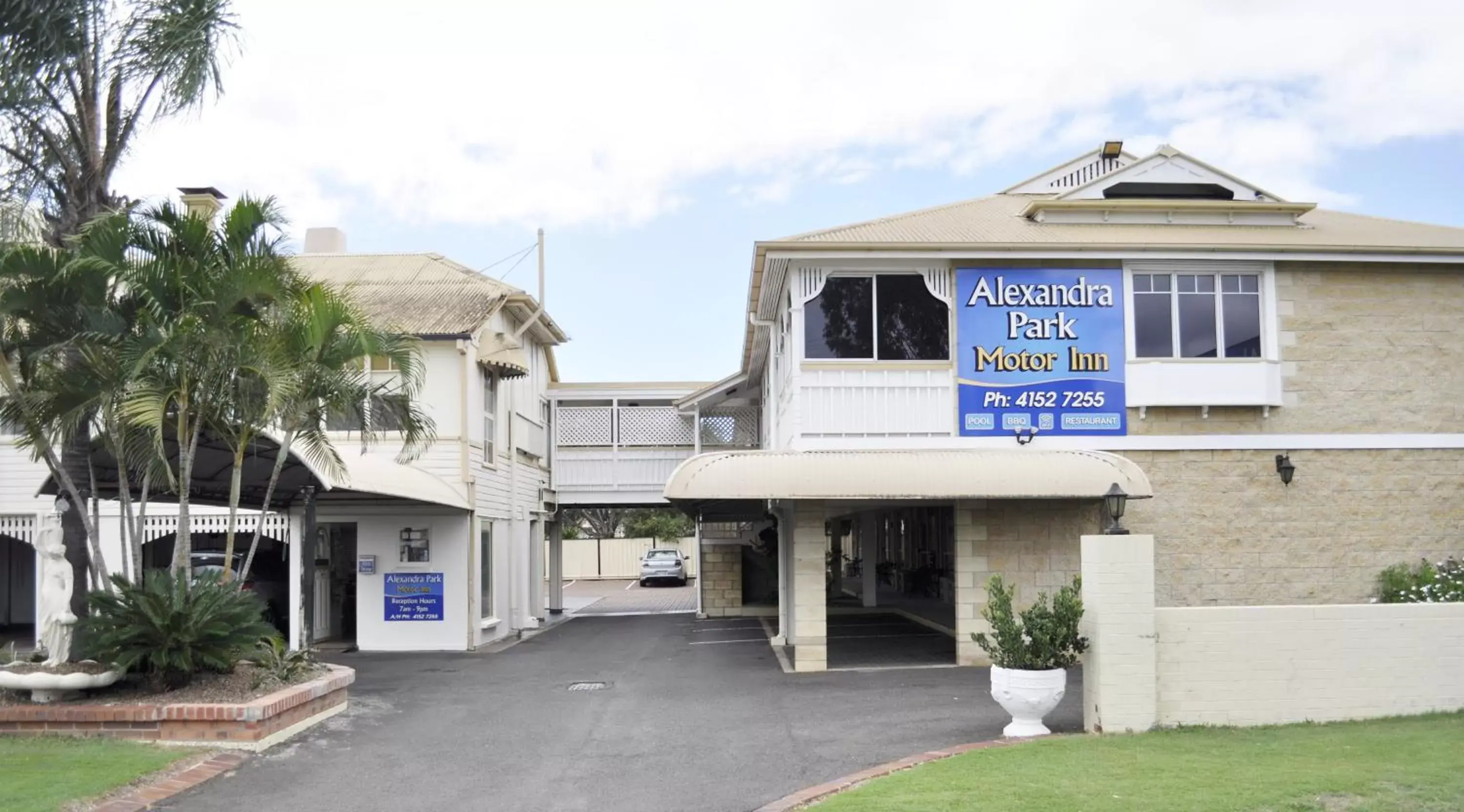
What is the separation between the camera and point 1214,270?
53.4ft

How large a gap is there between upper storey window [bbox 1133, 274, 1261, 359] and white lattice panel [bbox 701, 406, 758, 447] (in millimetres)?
12785

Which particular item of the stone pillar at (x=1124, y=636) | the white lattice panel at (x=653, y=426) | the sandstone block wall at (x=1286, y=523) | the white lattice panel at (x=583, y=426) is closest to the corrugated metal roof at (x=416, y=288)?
the white lattice panel at (x=583, y=426)

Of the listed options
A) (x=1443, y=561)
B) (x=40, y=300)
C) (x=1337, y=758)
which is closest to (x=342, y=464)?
(x=40, y=300)

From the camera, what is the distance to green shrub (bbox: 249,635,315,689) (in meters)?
11.7

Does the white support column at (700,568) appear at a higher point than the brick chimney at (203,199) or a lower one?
lower

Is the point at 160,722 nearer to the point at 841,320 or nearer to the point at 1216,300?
the point at 841,320

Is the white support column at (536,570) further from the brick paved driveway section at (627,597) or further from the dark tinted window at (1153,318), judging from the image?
the dark tinted window at (1153,318)

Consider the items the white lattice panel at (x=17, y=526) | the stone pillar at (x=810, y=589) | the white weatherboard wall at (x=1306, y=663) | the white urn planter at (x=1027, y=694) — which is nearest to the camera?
the white urn planter at (x=1027, y=694)

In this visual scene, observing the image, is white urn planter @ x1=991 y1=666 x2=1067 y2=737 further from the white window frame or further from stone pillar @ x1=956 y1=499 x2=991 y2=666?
the white window frame

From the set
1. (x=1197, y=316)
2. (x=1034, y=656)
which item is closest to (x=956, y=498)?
(x=1197, y=316)

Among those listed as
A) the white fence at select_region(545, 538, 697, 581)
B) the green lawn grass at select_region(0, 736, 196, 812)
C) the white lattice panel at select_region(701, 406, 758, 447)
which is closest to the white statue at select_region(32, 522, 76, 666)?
the green lawn grass at select_region(0, 736, 196, 812)

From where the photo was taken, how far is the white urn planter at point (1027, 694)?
400 inches

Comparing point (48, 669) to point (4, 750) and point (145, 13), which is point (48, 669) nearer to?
point (4, 750)

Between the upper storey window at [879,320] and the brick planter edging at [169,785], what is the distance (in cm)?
862
